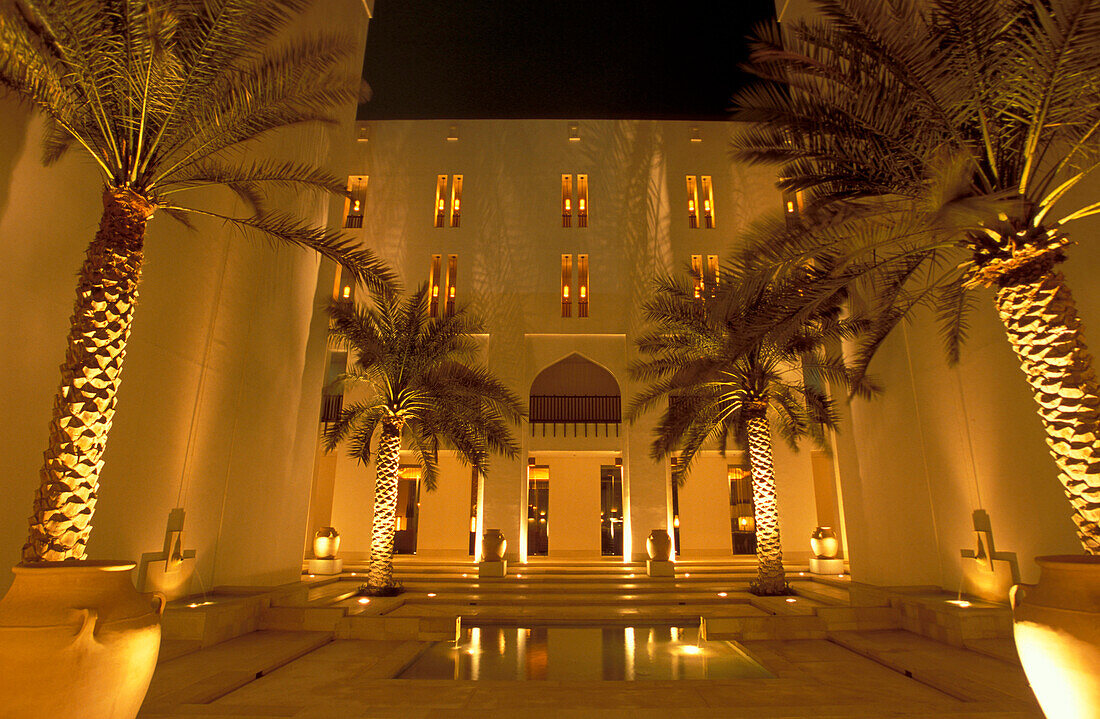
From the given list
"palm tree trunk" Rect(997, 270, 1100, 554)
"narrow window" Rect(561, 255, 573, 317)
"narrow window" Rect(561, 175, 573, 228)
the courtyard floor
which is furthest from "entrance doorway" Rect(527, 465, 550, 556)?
"palm tree trunk" Rect(997, 270, 1100, 554)

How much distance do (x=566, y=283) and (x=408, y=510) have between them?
10486 mm

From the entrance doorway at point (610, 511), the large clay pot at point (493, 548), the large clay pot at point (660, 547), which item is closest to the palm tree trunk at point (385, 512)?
the large clay pot at point (493, 548)

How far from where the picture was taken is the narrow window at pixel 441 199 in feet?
64.0

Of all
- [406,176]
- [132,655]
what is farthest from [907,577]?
[406,176]

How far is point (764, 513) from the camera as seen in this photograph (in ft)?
37.1

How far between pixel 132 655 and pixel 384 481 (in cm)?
808

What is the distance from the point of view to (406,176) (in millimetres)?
19812

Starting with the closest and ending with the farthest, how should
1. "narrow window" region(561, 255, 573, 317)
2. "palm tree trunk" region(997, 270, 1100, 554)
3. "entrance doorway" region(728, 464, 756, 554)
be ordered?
"palm tree trunk" region(997, 270, 1100, 554) < "narrow window" region(561, 255, 573, 317) < "entrance doorway" region(728, 464, 756, 554)

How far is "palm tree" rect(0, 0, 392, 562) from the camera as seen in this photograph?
14.9ft

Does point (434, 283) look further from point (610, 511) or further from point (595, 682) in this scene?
point (595, 682)

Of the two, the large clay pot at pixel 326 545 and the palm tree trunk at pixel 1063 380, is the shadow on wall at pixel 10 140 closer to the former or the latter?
the palm tree trunk at pixel 1063 380

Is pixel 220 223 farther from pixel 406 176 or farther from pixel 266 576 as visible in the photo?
pixel 406 176

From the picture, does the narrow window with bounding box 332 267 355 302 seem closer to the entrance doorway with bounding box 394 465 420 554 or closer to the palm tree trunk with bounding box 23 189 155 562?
the entrance doorway with bounding box 394 465 420 554

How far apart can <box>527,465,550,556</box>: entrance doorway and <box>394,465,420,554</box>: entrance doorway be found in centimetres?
426
